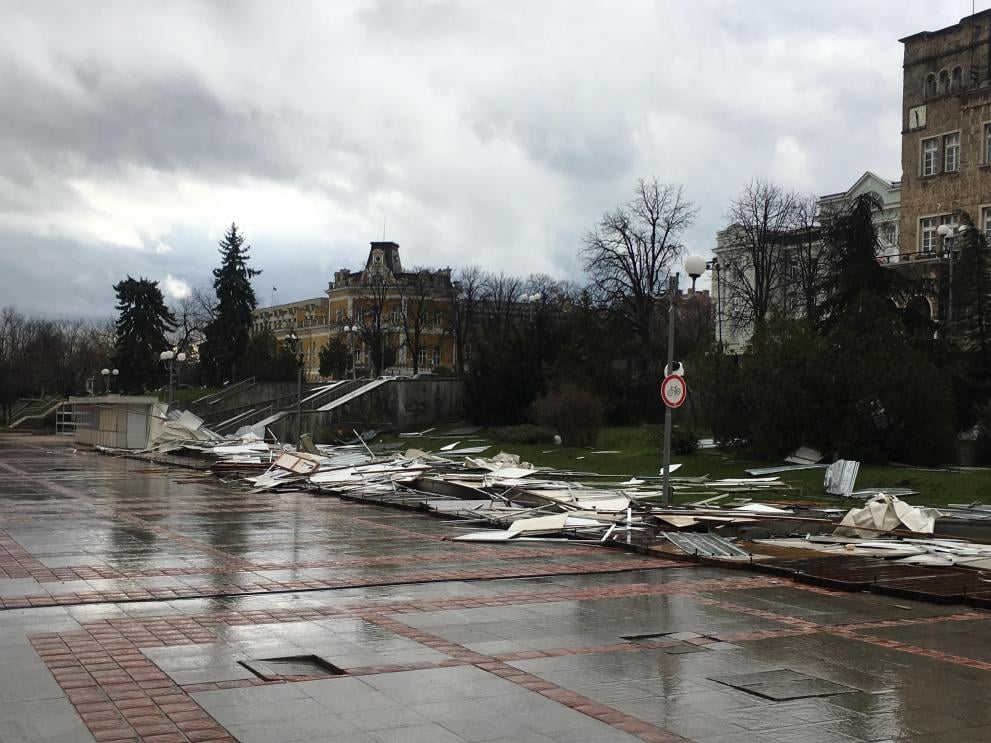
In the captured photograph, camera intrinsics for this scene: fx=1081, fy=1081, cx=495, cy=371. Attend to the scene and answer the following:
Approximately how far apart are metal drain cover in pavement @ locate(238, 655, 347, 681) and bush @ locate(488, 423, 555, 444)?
33.5 metres

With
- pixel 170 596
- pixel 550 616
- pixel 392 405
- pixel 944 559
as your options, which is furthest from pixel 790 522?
pixel 392 405

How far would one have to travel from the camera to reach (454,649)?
361 inches

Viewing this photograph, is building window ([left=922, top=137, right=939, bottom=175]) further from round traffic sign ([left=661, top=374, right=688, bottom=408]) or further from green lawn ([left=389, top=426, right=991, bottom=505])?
round traffic sign ([left=661, top=374, right=688, bottom=408])

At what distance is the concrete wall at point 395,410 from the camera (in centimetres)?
5478

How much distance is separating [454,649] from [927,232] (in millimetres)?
56774

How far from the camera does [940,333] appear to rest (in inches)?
1618

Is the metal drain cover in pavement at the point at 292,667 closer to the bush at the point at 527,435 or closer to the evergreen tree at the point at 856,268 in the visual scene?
the bush at the point at 527,435

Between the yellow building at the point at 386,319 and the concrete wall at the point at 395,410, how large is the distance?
3229cm

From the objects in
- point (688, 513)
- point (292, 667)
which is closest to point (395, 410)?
point (688, 513)

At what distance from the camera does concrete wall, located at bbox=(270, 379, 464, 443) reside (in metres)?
54.8

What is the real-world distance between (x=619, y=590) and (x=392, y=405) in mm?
43902

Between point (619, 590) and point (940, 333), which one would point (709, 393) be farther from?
point (619, 590)

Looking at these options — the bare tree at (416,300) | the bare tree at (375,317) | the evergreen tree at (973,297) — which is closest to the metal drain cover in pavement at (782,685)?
the evergreen tree at (973,297)

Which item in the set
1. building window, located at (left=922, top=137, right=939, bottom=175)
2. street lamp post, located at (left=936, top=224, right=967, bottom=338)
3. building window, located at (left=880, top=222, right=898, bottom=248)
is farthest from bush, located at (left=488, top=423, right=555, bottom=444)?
building window, located at (left=922, top=137, right=939, bottom=175)
